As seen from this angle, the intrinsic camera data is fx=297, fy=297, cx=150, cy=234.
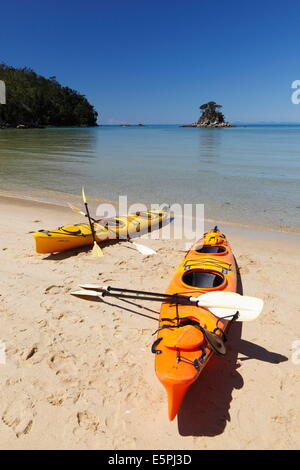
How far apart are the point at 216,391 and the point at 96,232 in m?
5.04

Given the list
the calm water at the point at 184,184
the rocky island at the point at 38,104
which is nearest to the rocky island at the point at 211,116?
the rocky island at the point at 38,104

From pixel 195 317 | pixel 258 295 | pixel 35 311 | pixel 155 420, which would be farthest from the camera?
pixel 258 295

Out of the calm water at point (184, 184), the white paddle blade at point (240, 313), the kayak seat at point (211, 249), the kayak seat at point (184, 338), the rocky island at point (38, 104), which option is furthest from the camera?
the rocky island at point (38, 104)

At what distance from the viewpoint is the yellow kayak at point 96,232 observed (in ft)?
22.2

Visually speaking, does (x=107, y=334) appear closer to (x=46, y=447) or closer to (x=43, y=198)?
(x=46, y=447)

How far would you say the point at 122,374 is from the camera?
145 inches

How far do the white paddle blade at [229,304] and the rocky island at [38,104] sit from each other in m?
→ 94.4

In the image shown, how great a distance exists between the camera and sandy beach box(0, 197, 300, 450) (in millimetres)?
3008

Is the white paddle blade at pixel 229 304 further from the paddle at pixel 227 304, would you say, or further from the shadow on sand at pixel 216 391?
the shadow on sand at pixel 216 391

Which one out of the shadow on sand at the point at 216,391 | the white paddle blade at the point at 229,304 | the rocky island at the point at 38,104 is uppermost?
the rocky island at the point at 38,104

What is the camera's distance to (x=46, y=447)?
2.88 m

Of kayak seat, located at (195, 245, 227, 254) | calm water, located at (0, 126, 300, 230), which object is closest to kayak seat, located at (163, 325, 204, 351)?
kayak seat, located at (195, 245, 227, 254)
